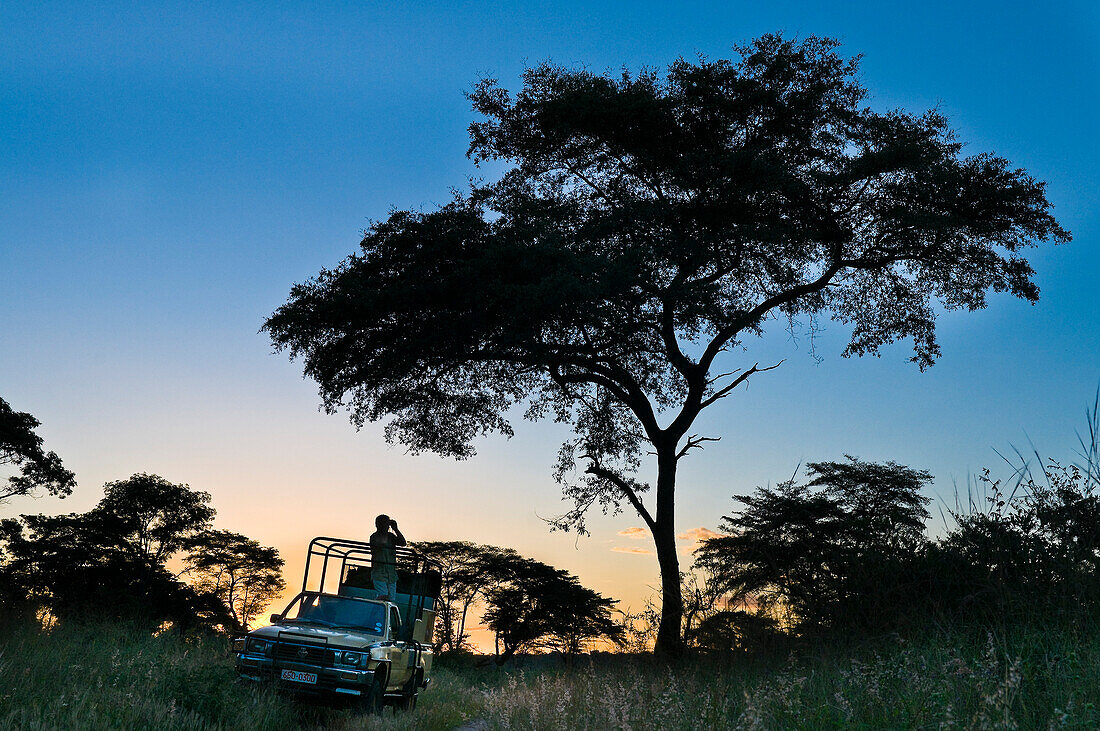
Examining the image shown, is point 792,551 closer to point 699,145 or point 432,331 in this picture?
point 432,331

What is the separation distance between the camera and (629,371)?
2208cm

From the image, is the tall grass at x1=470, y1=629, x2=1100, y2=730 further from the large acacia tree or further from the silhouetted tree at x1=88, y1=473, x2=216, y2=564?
the silhouetted tree at x1=88, y1=473, x2=216, y2=564

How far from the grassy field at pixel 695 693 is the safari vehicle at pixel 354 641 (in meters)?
0.34

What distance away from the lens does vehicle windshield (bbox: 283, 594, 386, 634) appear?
12984 millimetres

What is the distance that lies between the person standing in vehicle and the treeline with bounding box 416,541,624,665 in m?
30.6

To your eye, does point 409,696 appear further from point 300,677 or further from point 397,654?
point 300,677

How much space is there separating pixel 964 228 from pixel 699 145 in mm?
5996

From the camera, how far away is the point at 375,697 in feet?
39.4

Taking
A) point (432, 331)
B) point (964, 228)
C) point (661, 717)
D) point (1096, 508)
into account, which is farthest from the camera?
point (964, 228)

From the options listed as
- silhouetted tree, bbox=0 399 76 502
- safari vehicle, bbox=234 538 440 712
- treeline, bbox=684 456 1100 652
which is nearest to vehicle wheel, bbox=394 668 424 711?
safari vehicle, bbox=234 538 440 712

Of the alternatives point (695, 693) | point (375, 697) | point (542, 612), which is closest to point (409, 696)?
point (375, 697)

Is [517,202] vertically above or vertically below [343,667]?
above

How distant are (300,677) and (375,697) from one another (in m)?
1.00

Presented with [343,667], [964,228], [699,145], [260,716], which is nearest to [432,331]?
[699,145]
